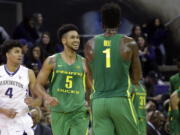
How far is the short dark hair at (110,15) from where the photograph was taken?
849 cm

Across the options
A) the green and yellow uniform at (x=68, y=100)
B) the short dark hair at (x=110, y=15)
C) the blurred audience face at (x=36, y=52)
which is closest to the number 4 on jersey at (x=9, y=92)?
the green and yellow uniform at (x=68, y=100)

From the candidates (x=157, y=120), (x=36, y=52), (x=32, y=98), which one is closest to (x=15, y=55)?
(x=32, y=98)

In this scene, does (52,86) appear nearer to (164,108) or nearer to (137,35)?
(164,108)

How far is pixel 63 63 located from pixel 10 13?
33.5 ft

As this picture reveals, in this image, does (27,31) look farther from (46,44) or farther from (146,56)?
(146,56)

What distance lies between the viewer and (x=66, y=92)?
33.8 ft

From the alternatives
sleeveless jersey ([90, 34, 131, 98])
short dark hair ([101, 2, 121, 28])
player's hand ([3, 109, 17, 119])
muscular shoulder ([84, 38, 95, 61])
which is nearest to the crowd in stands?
player's hand ([3, 109, 17, 119])

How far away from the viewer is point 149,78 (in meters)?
18.0

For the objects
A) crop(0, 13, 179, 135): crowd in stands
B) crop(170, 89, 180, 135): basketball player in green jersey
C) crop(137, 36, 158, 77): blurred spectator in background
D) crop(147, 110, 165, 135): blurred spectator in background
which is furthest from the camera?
crop(137, 36, 158, 77): blurred spectator in background

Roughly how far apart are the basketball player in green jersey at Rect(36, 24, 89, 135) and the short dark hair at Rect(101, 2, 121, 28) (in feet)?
6.43

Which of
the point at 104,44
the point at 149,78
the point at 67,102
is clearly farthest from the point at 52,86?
the point at 149,78

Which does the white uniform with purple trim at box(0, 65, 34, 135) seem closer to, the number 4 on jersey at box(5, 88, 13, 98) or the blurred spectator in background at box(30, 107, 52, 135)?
the number 4 on jersey at box(5, 88, 13, 98)

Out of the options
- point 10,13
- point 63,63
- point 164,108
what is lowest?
point 164,108

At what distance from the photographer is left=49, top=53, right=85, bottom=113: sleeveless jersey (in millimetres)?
10289
